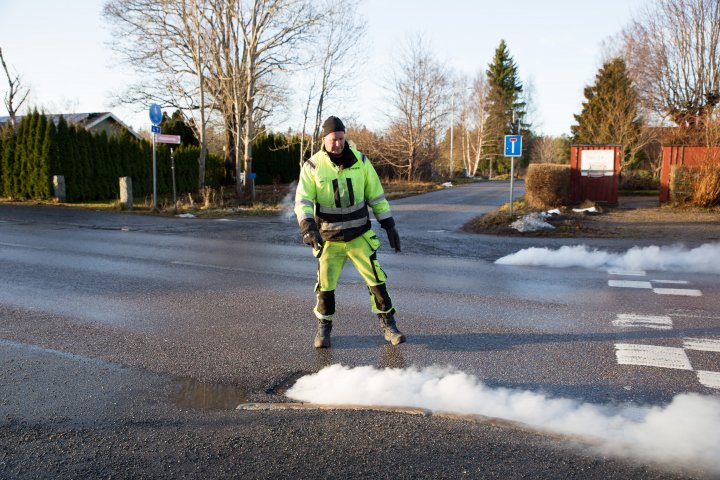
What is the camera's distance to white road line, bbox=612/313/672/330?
19.0 feet

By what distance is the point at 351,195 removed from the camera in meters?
5.16

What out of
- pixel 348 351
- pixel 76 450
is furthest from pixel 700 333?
pixel 76 450

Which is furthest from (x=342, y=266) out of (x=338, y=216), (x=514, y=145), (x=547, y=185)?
(x=547, y=185)

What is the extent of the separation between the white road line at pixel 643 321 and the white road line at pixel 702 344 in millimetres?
422

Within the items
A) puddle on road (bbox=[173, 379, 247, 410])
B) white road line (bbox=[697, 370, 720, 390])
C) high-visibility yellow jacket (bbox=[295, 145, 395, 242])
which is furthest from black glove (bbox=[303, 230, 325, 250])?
white road line (bbox=[697, 370, 720, 390])

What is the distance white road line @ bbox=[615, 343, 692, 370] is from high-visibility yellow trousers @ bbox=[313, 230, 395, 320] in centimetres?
196

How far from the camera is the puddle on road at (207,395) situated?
3.97 metres

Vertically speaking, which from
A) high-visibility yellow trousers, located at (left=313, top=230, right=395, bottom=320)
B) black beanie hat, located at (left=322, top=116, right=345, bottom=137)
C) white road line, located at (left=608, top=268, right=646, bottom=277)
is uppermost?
black beanie hat, located at (left=322, top=116, right=345, bottom=137)

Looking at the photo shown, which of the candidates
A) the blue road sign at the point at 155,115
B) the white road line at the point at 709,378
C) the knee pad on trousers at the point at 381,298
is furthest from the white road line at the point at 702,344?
the blue road sign at the point at 155,115

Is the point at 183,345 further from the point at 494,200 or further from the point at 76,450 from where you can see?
the point at 494,200

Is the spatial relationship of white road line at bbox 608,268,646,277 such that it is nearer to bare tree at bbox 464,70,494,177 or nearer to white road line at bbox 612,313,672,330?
white road line at bbox 612,313,672,330

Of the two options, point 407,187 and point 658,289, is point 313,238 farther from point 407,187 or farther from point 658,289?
point 407,187

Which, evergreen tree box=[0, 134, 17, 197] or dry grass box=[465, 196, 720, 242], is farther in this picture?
evergreen tree box=[0, 134, 17, 197]

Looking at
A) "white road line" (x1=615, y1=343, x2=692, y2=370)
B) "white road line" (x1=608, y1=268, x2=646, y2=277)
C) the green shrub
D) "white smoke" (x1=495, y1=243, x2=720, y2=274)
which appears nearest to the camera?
"white road line" (x1=615, y1=343, x2=692, y2=370)
